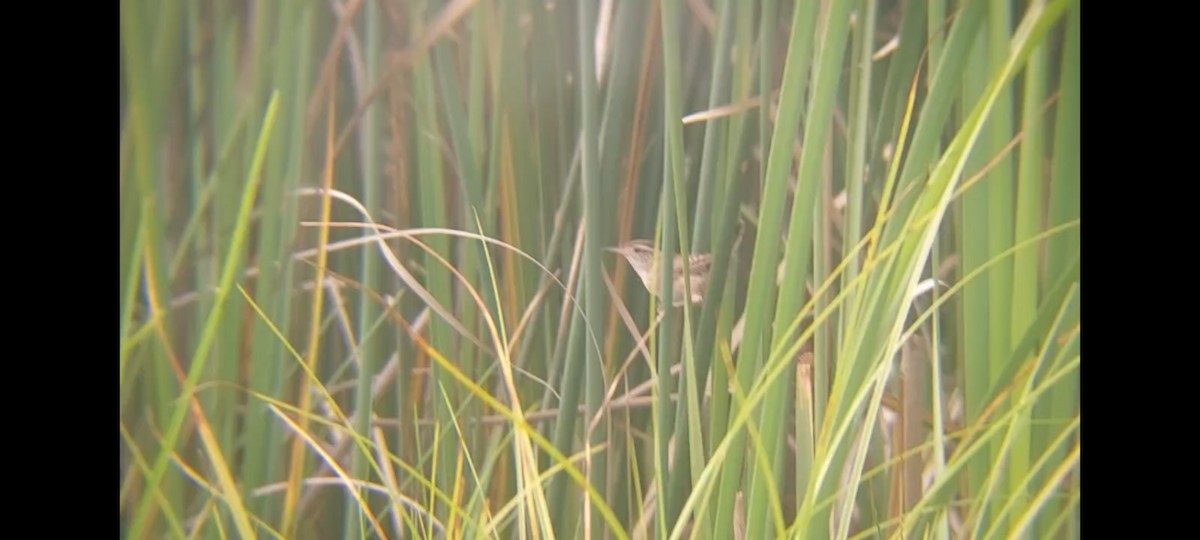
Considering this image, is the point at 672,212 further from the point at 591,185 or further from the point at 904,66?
the point at 904,66

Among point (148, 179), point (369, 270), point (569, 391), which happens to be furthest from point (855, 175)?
point (148, 179)

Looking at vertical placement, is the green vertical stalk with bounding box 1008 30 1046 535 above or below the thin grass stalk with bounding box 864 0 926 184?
below

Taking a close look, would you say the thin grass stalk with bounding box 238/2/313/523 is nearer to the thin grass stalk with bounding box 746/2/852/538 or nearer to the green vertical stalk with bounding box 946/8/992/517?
the thin grass stalk with bounding box 746/2/852/538

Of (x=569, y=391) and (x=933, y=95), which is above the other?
(x=933, y=95)

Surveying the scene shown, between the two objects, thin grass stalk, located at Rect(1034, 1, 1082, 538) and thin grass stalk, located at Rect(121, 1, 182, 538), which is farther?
thin grass stalk, located at Rect(121, 1, 182, 538)

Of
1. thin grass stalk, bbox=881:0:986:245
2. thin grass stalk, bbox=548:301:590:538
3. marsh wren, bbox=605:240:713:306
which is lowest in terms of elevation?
thin grass stalk, bbox=548:301:590:538

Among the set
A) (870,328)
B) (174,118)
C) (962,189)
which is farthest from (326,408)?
(962,189)

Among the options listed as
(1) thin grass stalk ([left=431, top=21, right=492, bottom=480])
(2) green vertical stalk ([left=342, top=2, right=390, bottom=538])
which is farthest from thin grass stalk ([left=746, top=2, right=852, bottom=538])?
(2) green vertical stalk ([left=342, top=2, right=390, bottom=538])
